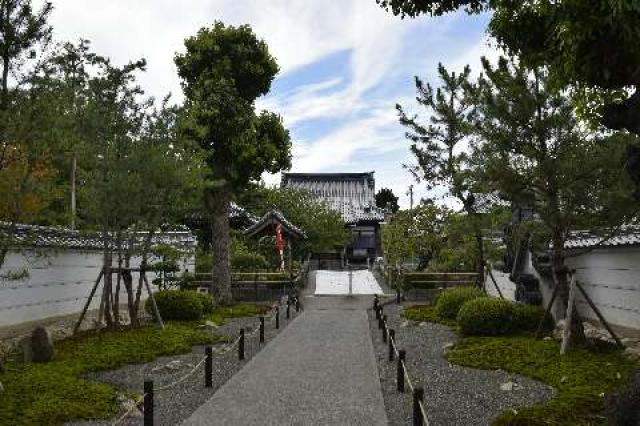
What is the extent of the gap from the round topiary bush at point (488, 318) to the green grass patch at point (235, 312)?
779 cm

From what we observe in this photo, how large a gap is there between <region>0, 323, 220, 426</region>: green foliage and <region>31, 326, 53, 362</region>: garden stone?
22cm

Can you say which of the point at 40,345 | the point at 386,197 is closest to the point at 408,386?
the point at 40,345

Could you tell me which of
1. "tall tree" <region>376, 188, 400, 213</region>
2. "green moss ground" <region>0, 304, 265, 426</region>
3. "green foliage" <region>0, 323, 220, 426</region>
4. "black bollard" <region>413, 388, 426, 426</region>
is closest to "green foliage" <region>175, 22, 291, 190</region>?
"green moss ground" <region>0, 304, 265, 426</region>

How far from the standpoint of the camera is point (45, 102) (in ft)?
32.2

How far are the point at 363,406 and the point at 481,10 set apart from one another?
228 inches

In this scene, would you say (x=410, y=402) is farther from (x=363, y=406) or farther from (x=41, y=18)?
(x=41, y=18)

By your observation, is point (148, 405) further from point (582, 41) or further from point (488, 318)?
point (488, 318)

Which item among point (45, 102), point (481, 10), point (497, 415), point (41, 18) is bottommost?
point (497, 415)

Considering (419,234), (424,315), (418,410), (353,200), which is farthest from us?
(353,200)

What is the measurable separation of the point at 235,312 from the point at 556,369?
12663mm

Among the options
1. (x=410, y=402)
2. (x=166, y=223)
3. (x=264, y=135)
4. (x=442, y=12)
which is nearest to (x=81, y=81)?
(x=166, y=223)

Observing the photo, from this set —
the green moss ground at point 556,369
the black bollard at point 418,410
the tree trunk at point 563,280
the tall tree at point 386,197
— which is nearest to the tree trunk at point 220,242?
the green moss ground at point 556,369

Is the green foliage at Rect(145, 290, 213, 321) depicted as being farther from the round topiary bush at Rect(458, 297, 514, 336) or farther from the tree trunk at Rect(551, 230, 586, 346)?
the tree trunk at Rect(551, 230, 586, 346)

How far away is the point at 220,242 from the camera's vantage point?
22.3 meters
